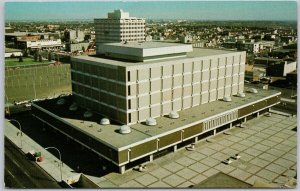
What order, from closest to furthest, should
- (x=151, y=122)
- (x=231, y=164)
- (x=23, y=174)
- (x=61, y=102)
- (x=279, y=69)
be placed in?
(x=23, y=174)
(x=231, y=164)
(x=151, y=122)
(x=61, y=102)
(x=279, y=69)

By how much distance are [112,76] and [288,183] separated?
4117 centimetres

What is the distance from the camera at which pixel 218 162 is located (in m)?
66.4

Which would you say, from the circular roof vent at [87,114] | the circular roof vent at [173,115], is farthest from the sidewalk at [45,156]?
the circular roof vent at [173,115]

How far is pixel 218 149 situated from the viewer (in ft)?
237

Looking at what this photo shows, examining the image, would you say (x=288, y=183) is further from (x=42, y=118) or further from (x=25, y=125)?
(x=25, y=125)

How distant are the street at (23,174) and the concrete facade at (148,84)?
63.7ft

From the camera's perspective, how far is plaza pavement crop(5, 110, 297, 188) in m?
59.5

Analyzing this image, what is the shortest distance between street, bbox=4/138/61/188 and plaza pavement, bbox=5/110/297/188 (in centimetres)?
176

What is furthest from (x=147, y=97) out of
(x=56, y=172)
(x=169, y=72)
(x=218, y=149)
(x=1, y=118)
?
(x=1, y=118)

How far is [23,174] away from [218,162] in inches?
1532

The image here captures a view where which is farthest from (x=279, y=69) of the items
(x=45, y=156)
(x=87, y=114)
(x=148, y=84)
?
(x=45, y=156)

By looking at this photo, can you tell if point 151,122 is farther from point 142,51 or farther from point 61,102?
point 61,102

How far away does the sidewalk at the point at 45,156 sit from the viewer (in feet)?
202

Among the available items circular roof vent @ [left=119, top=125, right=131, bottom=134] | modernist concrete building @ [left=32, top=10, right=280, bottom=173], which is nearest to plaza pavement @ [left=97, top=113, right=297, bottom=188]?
modernist concrete building @ [left=32, top=10, right=280, bottom=173]
